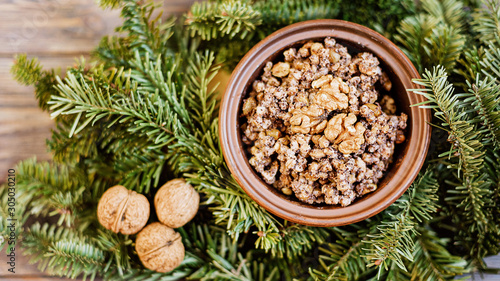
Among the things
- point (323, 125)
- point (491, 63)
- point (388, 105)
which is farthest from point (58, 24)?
point (491, 63)

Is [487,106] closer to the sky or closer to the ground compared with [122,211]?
closer to the sky

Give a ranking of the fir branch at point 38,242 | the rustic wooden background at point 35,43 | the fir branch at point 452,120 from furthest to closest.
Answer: the rustic wooden background at point 35,43, the fir branch at point 38,242, the fir branch at point 452,120

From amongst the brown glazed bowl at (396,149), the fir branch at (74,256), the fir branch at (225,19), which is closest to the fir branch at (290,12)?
the fir branch at (225,19)

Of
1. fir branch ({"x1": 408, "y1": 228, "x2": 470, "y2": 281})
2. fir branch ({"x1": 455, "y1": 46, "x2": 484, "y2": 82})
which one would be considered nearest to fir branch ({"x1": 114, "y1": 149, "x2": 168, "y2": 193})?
fir branch ({"x1": 408, "y1": 228, "x2": 470, "y2": 281})

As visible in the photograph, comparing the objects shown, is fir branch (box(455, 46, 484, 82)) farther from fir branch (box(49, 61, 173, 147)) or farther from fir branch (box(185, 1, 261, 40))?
fir branch (box(49, 61, 173, 147))

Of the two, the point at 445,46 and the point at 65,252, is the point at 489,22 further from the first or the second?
the point at 65,252

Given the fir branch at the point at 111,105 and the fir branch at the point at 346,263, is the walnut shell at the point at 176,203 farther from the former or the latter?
the fir branch at the point at 346,263

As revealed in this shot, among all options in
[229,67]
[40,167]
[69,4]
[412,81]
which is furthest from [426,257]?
[69,4]
